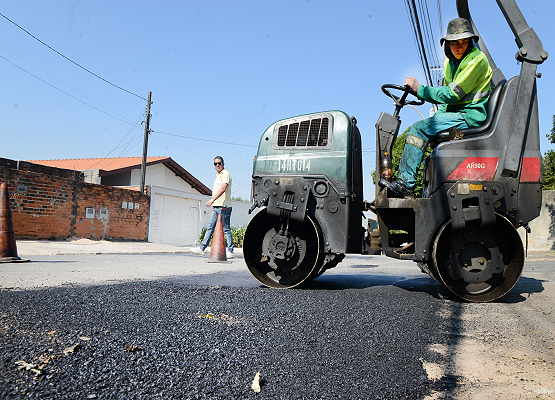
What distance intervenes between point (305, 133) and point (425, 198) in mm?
1430

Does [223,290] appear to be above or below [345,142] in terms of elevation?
below

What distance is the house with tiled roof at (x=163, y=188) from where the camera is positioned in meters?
20.8

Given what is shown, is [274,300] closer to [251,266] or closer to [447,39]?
[251,266]

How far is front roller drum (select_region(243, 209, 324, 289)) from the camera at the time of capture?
418cm

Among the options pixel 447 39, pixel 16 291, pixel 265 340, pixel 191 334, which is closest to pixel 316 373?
pixel 265 340

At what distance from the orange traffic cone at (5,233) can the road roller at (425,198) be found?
4.23 metres

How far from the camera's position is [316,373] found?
6.19ft

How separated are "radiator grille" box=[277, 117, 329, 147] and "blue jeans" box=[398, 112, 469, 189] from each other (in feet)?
2.80

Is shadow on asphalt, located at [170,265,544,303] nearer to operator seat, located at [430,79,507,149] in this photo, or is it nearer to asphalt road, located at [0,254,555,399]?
asphalt road, located at [0,254,555,399]

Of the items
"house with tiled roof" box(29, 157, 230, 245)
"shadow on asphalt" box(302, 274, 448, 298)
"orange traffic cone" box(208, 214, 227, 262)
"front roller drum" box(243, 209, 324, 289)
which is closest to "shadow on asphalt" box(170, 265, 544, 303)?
"shadow on asphalt" box(302, 274, 448, 298)

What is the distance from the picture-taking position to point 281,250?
4.17 metres

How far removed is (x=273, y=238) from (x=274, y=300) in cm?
89

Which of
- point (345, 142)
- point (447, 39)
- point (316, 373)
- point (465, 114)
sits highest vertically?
point (447, 39)

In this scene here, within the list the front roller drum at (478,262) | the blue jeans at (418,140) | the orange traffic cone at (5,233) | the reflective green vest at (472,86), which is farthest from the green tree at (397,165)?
the orange traffic cone at (5,233)
